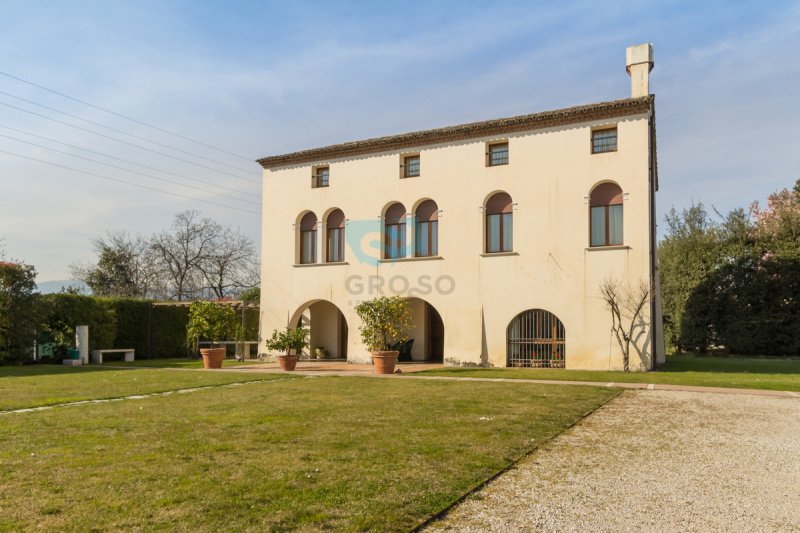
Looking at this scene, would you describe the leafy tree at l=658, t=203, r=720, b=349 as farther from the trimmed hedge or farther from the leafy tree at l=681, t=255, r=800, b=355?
the trimmed hedge

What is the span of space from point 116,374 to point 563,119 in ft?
48.1

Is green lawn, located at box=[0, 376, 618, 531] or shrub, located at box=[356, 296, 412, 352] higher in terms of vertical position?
shrub, located at box=[356, 296, 412, 352]

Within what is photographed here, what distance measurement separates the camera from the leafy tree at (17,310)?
1914 cm

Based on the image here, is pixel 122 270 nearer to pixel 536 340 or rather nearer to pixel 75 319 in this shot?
pixel 75 319

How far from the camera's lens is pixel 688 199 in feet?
91.2

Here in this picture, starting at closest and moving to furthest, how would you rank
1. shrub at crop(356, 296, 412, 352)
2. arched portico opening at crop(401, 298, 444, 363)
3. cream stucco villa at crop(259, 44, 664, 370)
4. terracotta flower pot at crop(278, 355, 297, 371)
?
shrub at crop(356, 296, 412, 352) < cream stucco villa at crop(259, 44, 664, 370) < terracotta flower pot at crop(278, 355, 297, 371) < arched portico opening at crop(401, 298, 444, 363)

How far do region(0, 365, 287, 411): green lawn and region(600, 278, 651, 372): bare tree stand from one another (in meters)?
9.43

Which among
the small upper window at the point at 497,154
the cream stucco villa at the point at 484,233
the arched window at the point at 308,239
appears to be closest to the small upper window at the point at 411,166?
the cream stucco villa at the point at 484,233

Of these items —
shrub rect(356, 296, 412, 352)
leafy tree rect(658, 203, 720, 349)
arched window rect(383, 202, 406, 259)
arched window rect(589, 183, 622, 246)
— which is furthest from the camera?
leafy tree rect(658, 203, 720, 349)

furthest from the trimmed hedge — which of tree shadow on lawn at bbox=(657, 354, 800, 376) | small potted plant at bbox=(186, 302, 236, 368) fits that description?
tree shadow on lawn at bbox=(657, 354, 800, 376)

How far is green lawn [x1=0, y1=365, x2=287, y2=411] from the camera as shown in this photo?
10.4 metres

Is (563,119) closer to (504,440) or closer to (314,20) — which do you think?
(314,20)

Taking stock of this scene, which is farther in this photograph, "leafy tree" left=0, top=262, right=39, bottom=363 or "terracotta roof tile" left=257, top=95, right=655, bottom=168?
"leafy tree" left=0, top=262, right=39, bottom=363

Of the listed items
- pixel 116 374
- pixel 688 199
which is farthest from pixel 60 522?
pixel 688 199
